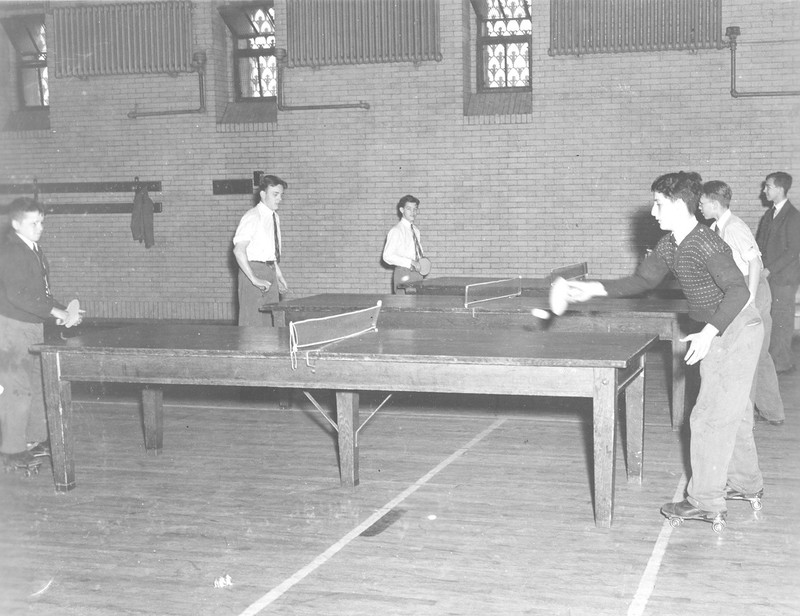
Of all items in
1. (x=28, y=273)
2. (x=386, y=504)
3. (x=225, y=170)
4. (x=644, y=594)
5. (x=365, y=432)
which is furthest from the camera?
(x=225, y=170)

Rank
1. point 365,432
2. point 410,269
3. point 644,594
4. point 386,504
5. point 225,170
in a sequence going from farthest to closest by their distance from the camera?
point 225,170 → point 410,269 → point 365,432 → point 386,504 → point 644,594

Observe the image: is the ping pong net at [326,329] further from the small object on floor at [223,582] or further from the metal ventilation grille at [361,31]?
the metal ventilation grille at [361,31]

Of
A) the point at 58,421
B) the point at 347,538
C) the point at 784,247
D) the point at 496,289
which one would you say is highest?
the point at 784,247

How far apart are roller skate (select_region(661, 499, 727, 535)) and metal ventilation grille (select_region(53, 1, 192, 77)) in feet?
34.2

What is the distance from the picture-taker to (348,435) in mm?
5645

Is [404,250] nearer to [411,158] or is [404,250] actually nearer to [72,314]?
[411,158]

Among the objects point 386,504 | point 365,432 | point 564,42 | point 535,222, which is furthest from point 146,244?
point 386,504

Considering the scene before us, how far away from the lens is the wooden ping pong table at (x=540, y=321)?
688 centimetres

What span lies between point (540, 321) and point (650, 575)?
3195 millimetres

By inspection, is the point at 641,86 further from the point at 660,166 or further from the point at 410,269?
the point at 410,269

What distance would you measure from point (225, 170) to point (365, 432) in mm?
7243

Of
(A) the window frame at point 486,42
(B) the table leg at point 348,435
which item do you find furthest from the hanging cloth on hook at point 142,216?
(B) the table leg at point 348,435

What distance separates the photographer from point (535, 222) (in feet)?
40.8

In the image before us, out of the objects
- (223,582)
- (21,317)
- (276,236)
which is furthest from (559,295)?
(276,236)
